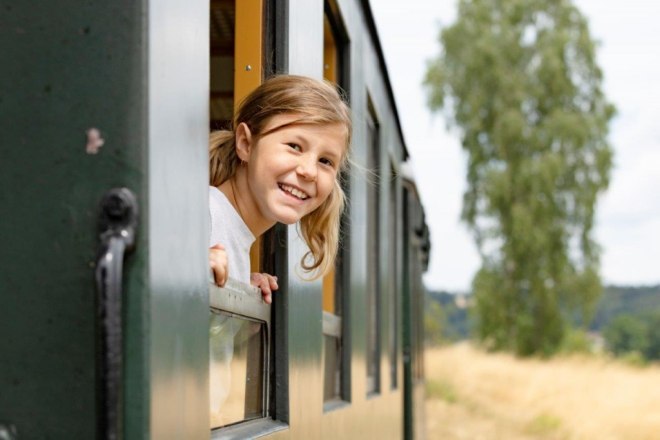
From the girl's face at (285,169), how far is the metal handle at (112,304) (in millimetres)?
976

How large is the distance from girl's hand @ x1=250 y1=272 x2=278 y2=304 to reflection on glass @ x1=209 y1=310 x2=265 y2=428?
61mm

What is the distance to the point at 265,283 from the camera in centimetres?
261

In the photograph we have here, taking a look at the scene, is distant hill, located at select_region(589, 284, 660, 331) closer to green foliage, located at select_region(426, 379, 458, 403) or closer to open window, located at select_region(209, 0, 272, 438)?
green foliage, located at select_region(426, 379, 458, 403)

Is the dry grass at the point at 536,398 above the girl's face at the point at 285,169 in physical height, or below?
below

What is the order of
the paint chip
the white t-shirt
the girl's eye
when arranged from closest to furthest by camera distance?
the paint chip, the white t-shirt, the girl's eye

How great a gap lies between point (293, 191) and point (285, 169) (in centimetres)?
7

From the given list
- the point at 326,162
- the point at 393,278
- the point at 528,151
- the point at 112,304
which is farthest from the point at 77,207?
the point at 528,151

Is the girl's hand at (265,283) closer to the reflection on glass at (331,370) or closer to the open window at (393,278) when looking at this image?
the reflection on glass at (331,370)

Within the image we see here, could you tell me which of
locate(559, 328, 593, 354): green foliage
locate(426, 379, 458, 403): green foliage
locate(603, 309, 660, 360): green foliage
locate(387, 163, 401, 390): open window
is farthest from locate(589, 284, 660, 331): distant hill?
locate(387, 163, 401, 390): open window

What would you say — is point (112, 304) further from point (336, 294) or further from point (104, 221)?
point (336, 294)

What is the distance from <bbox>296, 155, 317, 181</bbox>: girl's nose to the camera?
7.91ft

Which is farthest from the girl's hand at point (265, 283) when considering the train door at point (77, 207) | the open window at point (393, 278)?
the open window at point (393, 278)

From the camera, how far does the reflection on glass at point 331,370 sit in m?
4.08

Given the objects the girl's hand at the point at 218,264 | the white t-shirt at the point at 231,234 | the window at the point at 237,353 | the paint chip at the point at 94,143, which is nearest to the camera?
the paint chip at the point at 94,143
